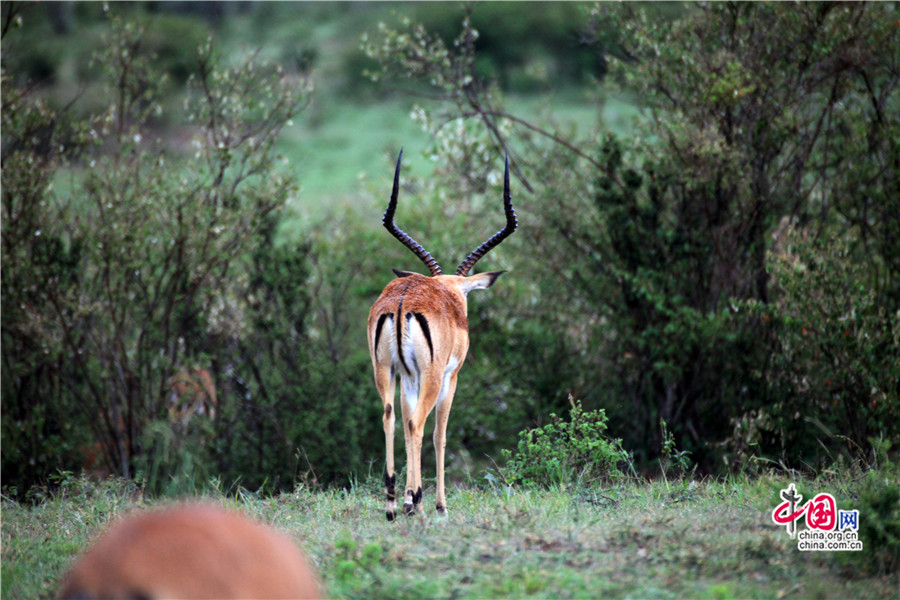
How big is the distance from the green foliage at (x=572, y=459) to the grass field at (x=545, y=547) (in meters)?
0.31

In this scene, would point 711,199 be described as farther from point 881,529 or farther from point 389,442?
point 881,529

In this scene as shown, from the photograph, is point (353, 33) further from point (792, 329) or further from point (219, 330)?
point (792, 329)

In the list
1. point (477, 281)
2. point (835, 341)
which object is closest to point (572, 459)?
point (477, 281)

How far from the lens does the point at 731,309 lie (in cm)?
1011

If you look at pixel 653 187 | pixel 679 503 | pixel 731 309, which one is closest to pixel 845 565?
pixel 679 503

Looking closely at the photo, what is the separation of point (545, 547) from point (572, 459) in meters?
2.21

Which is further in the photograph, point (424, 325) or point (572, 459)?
point (572, 459)

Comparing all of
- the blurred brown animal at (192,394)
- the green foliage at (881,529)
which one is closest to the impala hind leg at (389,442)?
the green foliage at (881,529)

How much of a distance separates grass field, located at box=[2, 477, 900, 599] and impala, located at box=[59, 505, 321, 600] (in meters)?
1.07

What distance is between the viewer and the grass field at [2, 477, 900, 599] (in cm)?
427

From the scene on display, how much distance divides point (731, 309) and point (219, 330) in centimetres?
686

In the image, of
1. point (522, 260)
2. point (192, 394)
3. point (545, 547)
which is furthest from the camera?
point (522, 260)

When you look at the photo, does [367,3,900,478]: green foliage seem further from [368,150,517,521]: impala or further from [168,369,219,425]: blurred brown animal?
[168,369,219,425]: blurred brown animal

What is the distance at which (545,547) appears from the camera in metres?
4.78
